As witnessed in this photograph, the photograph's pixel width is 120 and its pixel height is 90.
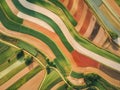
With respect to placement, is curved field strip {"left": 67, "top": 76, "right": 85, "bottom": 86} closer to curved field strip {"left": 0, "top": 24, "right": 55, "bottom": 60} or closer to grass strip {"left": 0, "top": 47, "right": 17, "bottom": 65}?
curved field strip {"left": 0, "top": 24, "right": 55, "bottom": 60}

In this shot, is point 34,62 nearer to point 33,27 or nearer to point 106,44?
point 33,27

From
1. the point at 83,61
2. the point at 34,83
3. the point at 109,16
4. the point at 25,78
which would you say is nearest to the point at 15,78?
the point at 25,78

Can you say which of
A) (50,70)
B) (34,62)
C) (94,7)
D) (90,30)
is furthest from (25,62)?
(94,7)

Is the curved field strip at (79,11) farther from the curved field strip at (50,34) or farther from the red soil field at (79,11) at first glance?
the curved field strip at (50,34)

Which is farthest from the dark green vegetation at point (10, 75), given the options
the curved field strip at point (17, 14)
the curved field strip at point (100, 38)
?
the curved field strip at point (100, 38)

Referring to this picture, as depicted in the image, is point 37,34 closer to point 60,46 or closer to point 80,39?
point 60,46

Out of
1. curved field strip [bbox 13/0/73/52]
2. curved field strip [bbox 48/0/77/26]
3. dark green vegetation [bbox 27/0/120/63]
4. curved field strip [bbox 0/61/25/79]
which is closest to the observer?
dark green vegetation [bbox 27/0/120/63]

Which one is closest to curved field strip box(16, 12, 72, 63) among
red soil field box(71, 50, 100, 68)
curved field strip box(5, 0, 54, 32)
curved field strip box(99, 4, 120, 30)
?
curved field strip box(5, 0, 54, 32)
